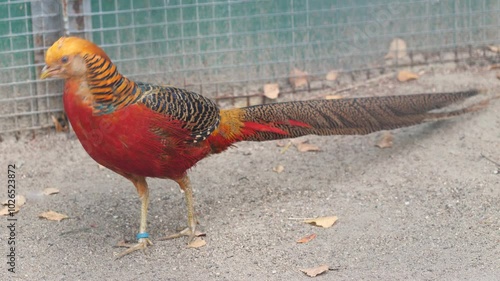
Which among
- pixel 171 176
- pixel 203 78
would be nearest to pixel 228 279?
pixel 171 176

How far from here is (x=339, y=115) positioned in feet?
15.7

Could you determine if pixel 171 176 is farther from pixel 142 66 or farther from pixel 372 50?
pixel 372 50

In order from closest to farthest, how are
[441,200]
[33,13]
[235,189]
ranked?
[441,200] → [235,189] → [33,13]

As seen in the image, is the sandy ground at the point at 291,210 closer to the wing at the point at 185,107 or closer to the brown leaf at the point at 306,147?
the brown leaf at the point at 306,147

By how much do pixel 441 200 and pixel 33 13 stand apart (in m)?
2.74

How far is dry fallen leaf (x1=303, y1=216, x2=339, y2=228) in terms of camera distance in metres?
4.40

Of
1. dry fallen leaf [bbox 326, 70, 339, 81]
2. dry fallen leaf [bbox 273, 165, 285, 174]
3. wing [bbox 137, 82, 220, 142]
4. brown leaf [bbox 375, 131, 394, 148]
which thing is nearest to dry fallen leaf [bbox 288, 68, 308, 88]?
dry fallen leaf [bbox 326, 70, 339, 81]

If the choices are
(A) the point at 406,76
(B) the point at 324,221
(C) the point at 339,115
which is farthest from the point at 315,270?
(A) the point at 406,76

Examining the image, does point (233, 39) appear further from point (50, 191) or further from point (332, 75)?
point (50, 191)

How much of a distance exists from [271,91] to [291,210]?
142 centimetres

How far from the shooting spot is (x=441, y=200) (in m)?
4.62

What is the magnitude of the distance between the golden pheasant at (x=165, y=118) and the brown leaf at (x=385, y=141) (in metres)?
0.36

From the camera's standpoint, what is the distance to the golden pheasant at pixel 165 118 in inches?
151

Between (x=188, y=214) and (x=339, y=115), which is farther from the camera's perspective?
(x=339, y=115)
